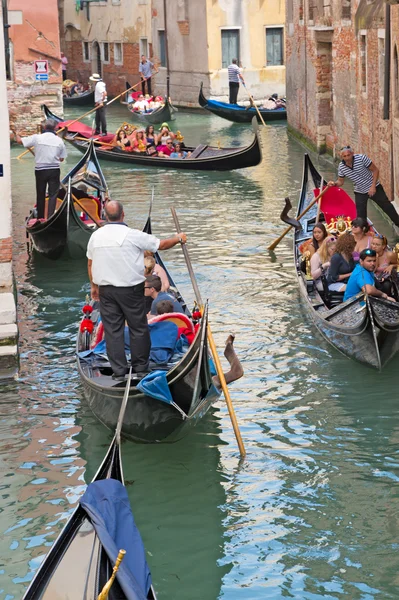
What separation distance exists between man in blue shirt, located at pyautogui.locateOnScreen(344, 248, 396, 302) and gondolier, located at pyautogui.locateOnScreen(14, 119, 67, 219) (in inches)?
107

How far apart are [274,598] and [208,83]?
15.0 m

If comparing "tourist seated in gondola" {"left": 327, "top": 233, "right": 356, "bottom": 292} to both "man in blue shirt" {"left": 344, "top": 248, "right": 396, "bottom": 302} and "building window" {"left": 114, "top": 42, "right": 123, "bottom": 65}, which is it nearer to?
"man in blue shirt" {"left": 344, "top": 248, "right": 396, "bottom": 302}

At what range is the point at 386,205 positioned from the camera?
25.0 ft

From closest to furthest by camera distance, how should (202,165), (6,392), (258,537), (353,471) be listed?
(258,537), (353,471), (6,392), (202,165)

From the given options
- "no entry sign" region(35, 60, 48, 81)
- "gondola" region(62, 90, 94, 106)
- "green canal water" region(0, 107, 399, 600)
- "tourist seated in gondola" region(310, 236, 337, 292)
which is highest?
"no entry sign" region(35, 60, 48, 81)

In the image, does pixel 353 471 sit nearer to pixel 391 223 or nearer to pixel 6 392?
pixel 6 392

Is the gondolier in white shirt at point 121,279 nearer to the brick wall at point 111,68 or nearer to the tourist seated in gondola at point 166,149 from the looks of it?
the tourist seated in gondola at point 166,149

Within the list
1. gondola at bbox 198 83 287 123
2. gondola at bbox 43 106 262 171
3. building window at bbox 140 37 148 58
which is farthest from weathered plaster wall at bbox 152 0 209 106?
gondola at bbox 43 106 262 171

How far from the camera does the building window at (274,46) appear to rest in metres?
17.7

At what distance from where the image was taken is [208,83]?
57.5 feet

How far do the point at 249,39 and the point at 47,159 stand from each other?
10.9 m

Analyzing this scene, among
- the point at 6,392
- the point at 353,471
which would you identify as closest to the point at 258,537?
the point at 353,471

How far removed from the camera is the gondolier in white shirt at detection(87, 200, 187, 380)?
3984 mm

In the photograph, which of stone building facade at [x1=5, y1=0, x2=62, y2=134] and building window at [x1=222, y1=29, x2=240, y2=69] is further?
building window at [x1=222, y1=29, x2=240, y2=69]
